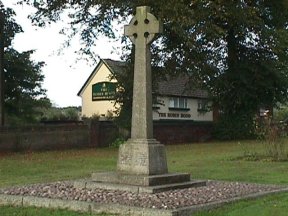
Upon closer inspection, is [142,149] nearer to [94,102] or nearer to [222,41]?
[222,41]

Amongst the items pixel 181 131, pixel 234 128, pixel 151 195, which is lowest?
pixel 151 195

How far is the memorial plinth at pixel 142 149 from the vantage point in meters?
11.5

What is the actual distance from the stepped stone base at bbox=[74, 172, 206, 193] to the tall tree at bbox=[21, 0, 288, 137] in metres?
15.6

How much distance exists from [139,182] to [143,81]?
2199 millimetres

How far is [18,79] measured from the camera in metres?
36.7

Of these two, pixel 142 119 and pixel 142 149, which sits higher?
pixel 142 119

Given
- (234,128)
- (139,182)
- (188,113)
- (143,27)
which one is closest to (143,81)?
(143,27)

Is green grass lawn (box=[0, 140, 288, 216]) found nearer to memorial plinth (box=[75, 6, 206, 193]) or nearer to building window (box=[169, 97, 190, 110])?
memorial plinth (box=[75, 6, 206, 193])

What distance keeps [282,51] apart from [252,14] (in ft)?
20.4

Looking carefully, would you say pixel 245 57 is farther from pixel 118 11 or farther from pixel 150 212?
pixel 150 212

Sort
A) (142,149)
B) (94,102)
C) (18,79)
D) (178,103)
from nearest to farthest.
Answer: (142,149)
(18,79)
(178,103)
(94,102)

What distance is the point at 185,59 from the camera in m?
34.1

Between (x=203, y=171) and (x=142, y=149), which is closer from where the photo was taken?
(x=142, y=149)

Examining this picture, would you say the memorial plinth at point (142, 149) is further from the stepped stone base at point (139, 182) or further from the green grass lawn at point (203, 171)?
the green grass lawn at point (203, 171)
